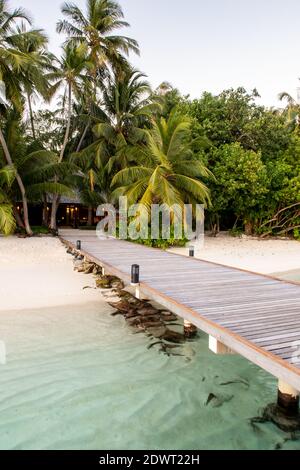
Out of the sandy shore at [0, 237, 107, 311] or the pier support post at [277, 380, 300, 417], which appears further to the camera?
the sandy shore at [0, 237, 107, 311]

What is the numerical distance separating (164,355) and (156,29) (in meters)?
17.7

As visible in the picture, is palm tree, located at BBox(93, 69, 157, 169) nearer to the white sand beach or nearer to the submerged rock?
the white sand beach

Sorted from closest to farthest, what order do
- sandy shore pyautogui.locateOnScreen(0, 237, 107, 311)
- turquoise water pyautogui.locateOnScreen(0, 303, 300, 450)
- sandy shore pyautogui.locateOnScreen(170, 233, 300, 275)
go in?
1. turquoise water pyautogui.locateOnScreen(0, 303, 300, 450)
2. sandy shore pyautogui.locateOnScreen(0, 237, 107, 311)
3. sandy shore pyautogui.locateOnScreen(170, 233, 300, 275)

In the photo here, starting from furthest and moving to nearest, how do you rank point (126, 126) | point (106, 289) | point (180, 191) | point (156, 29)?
1. point (126, 126)
2. point (156, 29)
3. point (180, 191)
4. point (106, 289)

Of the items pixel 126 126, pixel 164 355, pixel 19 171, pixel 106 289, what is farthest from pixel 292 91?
pixel 164 355

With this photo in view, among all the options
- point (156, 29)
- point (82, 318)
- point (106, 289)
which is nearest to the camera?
point (82, 318)

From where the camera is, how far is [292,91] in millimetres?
31156

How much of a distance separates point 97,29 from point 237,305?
1912cm

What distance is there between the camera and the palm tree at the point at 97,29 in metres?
17.8

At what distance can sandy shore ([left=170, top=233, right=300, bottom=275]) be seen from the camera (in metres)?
12.1

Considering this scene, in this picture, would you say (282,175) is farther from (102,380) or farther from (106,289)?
(102,380)

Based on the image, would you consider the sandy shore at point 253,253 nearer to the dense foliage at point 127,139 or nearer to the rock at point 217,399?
the dense foliage at point 127,139

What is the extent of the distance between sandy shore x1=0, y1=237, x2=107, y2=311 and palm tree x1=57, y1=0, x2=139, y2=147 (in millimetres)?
9690

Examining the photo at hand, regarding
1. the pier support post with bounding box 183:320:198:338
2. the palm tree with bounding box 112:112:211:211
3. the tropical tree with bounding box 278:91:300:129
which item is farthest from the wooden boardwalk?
the tropical tree with bounding box 278:91:300:129
